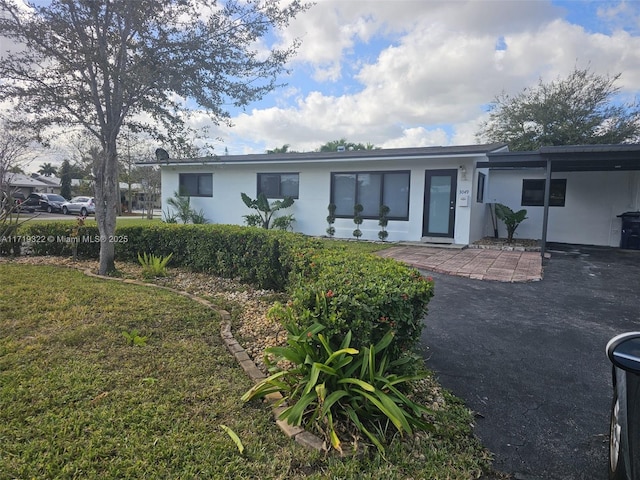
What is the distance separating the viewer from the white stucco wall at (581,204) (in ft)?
39.5

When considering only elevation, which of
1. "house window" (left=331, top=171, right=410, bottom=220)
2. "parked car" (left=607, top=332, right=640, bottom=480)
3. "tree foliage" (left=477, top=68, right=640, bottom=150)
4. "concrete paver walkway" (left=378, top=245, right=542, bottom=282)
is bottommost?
"concrete paver walkway" (left=378, top=245, right=542, bottom=282)

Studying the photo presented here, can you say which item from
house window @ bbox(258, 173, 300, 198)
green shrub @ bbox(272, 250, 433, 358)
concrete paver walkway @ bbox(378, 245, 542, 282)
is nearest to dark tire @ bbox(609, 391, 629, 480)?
green shrub @ bbox(272, 250, 433, 358)

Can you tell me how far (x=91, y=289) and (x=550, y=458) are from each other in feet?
17.4

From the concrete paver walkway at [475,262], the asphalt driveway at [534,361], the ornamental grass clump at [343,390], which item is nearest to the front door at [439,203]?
the concrete paver walkway at [475,262]

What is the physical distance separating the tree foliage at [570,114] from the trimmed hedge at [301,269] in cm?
1912

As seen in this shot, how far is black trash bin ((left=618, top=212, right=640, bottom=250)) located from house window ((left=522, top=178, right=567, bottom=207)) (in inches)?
72.0

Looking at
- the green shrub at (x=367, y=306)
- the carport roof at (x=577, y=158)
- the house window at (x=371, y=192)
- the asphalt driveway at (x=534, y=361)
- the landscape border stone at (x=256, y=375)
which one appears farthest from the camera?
the house window at (x=371, y=192)

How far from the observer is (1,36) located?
17.2 ft

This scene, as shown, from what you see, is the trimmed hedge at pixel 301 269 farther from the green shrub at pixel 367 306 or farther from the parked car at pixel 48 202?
the parked car at pixel 48 202

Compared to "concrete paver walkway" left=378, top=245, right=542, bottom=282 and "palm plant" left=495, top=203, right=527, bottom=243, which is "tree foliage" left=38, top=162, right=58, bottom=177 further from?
"palm plant" left=495, top=203, right=527, bottom=243

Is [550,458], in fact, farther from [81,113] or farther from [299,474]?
[81,113]

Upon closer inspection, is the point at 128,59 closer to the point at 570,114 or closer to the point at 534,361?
the point at 534,361

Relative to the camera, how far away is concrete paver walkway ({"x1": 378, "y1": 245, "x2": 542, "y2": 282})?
7.18 meters

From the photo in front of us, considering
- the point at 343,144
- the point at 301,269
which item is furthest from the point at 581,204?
the point at 343,144
